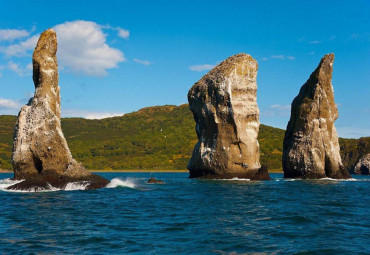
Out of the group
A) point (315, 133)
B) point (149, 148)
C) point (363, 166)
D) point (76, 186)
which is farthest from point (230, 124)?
point (149, 148)

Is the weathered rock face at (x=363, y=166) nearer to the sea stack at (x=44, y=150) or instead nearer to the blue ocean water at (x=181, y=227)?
the blue ocean water at (x=181, y=227)

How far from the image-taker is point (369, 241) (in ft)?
52.3

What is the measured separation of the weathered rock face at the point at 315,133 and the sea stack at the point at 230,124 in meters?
7.68

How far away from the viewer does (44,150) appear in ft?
124

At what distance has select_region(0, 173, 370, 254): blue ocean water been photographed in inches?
580

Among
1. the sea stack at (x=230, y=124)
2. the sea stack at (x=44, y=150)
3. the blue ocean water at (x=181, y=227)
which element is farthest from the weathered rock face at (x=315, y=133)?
the sea stack at (x=44, y=150)

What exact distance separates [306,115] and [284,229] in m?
47.3

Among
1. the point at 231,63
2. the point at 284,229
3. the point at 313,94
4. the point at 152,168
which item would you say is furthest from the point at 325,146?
the point at 152,168

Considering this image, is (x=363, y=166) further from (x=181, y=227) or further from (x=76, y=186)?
(x=181, y=227)

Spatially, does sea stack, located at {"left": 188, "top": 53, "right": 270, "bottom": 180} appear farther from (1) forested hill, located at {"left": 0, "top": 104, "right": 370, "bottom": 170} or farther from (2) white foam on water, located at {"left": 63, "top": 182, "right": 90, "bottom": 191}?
(1) forested hill, located at {"left": 0, "top": 104, "right": 370, "bottom": 170}

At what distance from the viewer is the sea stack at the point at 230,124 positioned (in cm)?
5796

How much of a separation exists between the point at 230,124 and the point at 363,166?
8008cm

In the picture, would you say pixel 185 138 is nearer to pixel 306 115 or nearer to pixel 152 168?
pixel 152 168

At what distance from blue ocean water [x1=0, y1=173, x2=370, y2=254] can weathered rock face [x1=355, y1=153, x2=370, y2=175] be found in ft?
334
